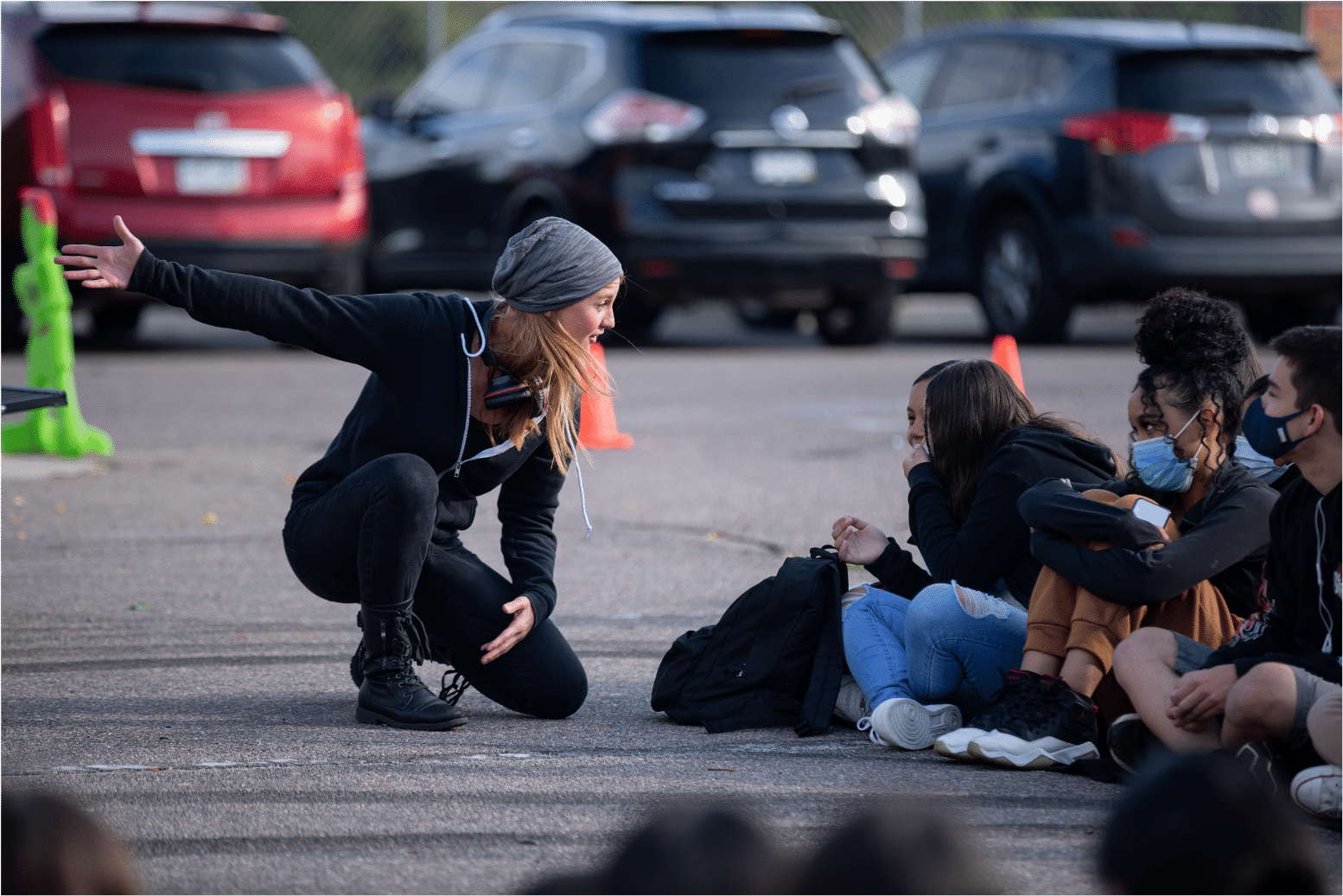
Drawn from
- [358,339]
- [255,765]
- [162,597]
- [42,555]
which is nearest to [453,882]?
[255,765]

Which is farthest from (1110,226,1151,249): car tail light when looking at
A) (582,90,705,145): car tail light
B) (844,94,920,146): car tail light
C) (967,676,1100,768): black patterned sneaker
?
(967,676,1100,768): black patterned sneaker

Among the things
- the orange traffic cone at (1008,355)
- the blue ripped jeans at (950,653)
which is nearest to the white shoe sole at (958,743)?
the blue ripped jeans at (950,653)

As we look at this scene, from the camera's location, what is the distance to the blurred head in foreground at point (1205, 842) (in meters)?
2.24

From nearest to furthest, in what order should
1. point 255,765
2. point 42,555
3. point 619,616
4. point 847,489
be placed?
point 255,765
point 619,616
point 42,555
point 847,489

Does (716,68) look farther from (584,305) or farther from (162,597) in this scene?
(584,305)

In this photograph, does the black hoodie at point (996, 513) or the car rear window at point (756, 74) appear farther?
the car rear window at point (756, 74)

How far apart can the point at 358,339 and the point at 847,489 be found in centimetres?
350

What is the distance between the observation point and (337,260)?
10.7 m

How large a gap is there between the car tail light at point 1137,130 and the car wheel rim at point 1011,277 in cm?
85

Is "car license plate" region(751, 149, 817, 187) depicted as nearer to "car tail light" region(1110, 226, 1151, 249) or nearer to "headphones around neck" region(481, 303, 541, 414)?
"car tail light" region(1110, 226, 1151, 249)

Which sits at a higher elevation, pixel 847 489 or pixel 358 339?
pixel 358 339

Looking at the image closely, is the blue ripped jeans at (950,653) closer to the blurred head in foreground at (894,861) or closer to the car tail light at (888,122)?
the blurred head in foreground at (894,861)

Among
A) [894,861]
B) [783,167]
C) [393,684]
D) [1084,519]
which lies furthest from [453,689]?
[783,167]

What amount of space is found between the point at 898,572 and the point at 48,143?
719 centimetres
